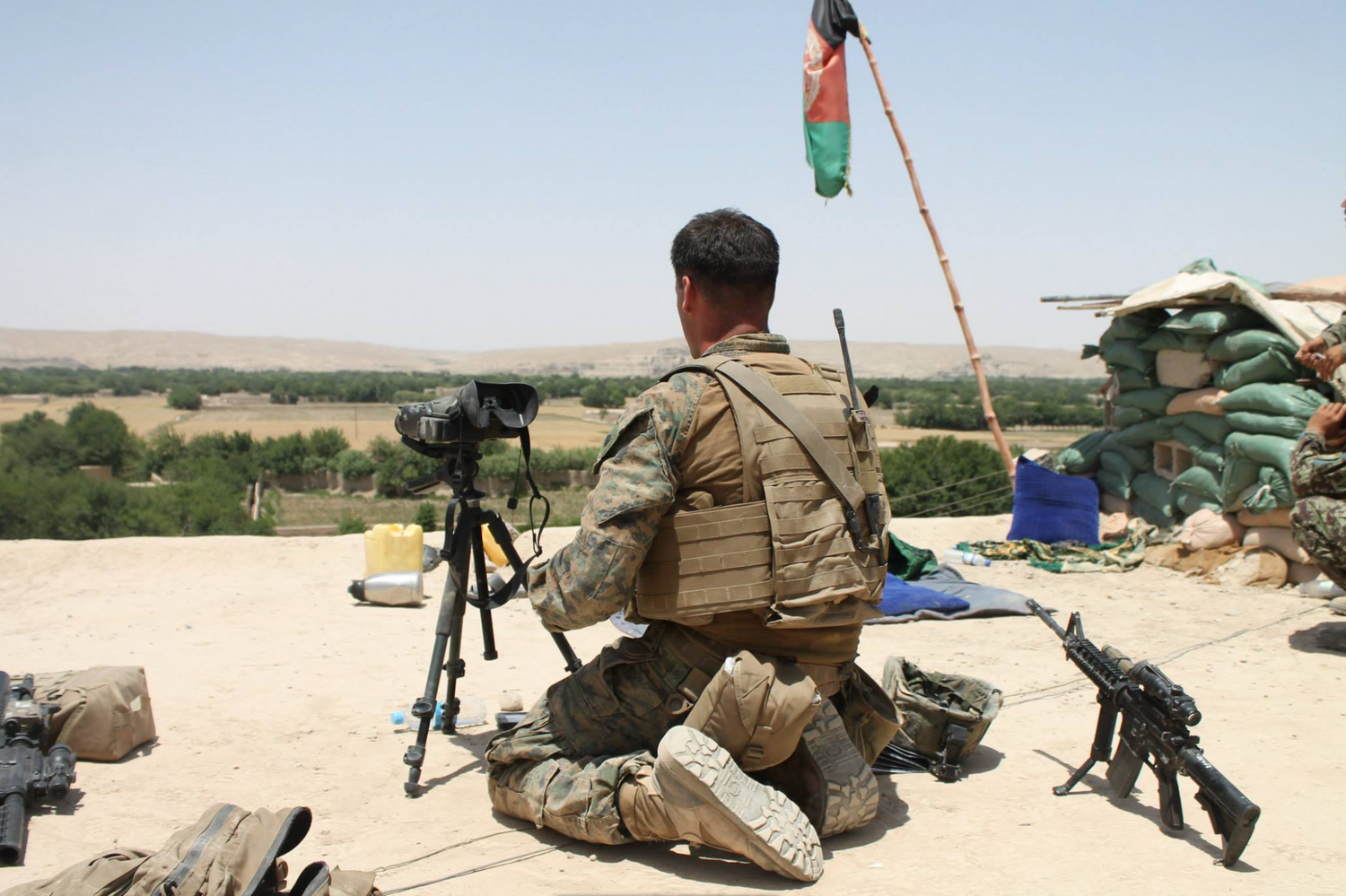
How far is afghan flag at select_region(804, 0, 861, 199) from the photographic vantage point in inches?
391

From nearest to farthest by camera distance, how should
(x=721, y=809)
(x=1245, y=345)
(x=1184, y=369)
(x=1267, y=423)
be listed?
(x=721, y=809) < (x=1267, y=423) < (x=1245, y=345) < (x=1184, y=369)

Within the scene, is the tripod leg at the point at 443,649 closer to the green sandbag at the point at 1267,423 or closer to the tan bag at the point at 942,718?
the tan bag at the point at 942,718

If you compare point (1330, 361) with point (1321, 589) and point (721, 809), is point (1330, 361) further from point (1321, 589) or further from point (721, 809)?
point (721, 809)

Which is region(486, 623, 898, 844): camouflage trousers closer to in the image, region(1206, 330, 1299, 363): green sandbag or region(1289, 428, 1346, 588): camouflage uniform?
region(1289, 428, 1346, 588): camouflage uniform

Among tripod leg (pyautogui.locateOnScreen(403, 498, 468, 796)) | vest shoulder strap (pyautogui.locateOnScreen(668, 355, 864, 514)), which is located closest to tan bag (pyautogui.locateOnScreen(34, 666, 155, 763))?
tripod leg (pyautogui.locateOnScreen(403, 498, 468, 796))

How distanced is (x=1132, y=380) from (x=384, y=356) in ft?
542

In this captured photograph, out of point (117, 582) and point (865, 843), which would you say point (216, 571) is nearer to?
point (117, 582)

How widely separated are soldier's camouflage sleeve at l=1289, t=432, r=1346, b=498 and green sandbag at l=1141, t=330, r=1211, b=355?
10.5 feet

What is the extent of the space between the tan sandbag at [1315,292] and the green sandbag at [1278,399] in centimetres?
104

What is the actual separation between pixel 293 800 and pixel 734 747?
5.42 feet

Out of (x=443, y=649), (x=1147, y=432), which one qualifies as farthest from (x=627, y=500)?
(x=1147, y=432)

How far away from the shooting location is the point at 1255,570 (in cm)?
751

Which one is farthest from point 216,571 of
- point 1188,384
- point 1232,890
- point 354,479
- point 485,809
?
point 354,479

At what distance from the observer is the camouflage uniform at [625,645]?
297 cm
